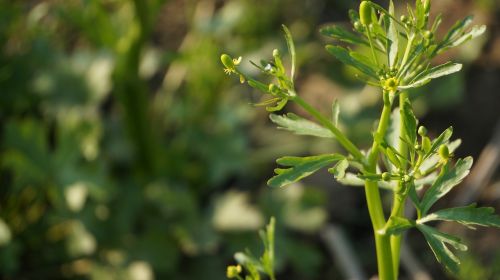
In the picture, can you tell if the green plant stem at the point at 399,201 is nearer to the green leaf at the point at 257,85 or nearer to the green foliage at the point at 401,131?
the green foliage at the point at 401,131

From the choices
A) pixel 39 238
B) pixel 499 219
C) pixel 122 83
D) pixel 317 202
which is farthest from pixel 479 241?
pixel 499 219

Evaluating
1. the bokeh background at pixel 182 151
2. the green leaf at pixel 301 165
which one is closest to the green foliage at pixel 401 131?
the green leaf at pixel 301 165

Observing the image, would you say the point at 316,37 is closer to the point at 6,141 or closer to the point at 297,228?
the point at 297,228

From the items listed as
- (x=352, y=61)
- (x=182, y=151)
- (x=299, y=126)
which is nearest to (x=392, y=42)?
(x=352, y=61)

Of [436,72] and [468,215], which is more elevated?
[436,72]

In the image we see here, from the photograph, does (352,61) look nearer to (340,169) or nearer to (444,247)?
(340,169)

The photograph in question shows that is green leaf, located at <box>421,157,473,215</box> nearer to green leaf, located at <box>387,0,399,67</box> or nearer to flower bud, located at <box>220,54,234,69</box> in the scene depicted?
green leaf, located at <box>387,0,399,67</box>
